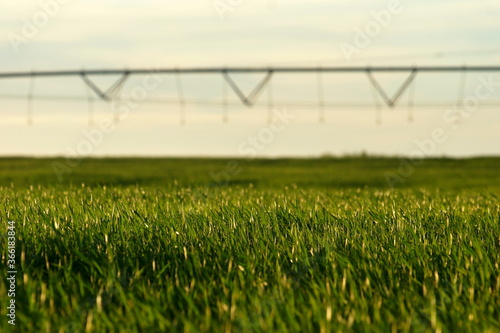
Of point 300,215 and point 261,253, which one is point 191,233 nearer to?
point 261,253

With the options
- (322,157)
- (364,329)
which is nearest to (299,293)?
(364,329)

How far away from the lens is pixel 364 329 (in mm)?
5484

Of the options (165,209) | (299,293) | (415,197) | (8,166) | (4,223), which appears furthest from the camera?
(8,166)

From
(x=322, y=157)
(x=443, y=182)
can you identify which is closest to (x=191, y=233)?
(x=443, y=182)

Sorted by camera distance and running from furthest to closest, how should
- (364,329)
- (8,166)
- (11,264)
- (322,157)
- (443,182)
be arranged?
(322,157) < (8,166) < (443,182) < (11,264) < (364,329)

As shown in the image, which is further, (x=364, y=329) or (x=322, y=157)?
(x=322, y=157)

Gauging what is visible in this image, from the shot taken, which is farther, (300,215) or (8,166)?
(8,166)

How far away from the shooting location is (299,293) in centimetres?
613

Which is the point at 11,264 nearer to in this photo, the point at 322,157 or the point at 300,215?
the point at 300,215

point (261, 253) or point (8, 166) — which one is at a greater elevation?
point (8, 166)

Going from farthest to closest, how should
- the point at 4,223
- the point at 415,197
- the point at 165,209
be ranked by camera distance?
the point at 415,197 < the point at 165,209 < the point at 4,223

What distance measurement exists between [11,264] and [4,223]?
1935 millimetres

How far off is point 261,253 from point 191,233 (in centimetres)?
104

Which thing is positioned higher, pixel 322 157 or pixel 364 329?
pixel 322 157
